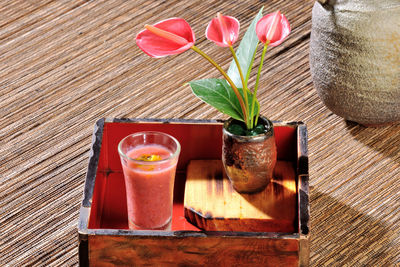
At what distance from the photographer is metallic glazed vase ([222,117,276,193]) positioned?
98 centimetres

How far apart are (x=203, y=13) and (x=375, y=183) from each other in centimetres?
76

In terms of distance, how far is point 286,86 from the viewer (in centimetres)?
155

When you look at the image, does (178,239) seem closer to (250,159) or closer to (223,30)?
(250,159)

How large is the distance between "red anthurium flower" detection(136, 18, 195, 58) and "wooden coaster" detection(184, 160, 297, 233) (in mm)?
262

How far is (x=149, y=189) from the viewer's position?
97 cm

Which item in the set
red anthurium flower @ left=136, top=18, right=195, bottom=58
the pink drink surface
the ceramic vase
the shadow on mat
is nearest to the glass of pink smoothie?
the pink drink surface

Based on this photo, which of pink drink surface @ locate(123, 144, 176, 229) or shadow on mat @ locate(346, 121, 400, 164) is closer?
pink drink surface @ locate(123, 144, 176, 229)

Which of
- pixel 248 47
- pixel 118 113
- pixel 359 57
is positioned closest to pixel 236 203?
pixel 248 47

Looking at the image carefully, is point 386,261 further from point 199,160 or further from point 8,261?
point 8,261

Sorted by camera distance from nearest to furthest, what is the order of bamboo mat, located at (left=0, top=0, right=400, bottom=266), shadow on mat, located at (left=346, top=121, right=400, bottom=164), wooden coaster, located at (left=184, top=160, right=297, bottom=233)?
wooden coaster, located at (left=184, top=160, right=297, bottom=233), bamboo mat, located at (left=0, top=0, right=400, bottom=266), shadow on mat, located at (left=346, top=121, right=400, bottom=164)

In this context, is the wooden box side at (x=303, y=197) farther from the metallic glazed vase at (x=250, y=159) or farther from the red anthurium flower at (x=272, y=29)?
the red anthurium flower at (x=272, y=29)

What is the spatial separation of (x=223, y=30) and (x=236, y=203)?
0.28m

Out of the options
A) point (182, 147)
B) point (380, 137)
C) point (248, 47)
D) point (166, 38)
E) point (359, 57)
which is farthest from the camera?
point (380, 137)

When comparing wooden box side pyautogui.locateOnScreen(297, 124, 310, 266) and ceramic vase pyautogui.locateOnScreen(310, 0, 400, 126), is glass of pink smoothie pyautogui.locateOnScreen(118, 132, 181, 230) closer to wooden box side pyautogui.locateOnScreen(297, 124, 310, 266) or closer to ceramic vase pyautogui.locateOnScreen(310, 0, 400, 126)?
wooden box side pyautogui.locateOnScreen(297, 124, 310, 266)
